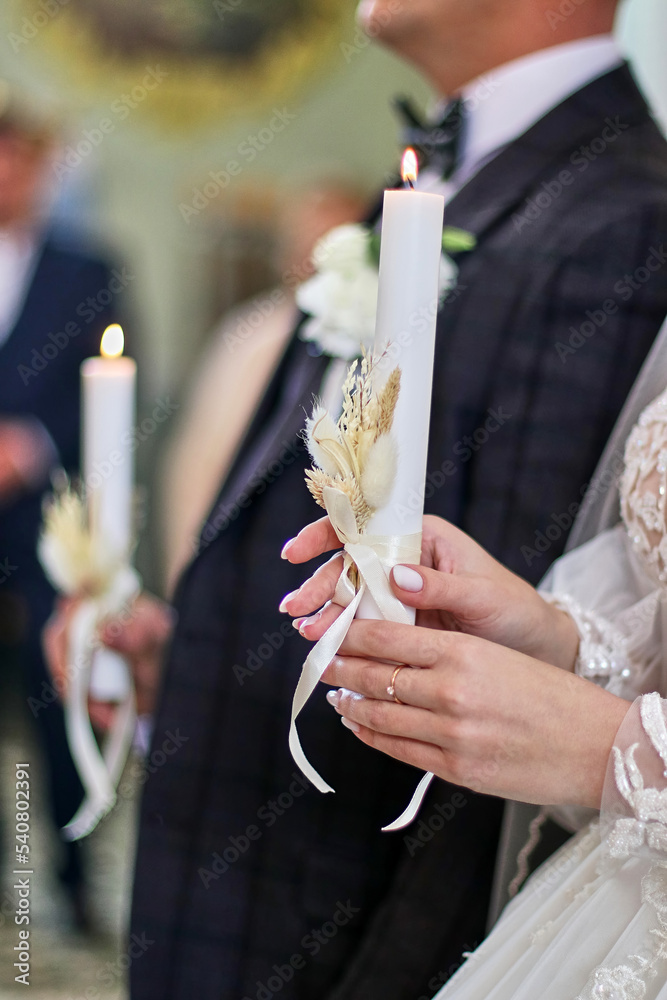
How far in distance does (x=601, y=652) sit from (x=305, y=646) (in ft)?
1.04

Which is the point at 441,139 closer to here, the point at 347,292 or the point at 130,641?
the point at 347,292

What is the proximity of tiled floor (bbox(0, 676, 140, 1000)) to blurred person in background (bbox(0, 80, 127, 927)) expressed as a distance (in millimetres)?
52

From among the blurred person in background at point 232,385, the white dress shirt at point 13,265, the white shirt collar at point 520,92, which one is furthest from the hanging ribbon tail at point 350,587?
the white dress shirt at point 13,265

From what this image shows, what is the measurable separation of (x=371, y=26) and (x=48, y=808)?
161cm

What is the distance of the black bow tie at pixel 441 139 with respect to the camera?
0.95 metres

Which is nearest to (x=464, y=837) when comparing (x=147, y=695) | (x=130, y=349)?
(x=147, y=695)

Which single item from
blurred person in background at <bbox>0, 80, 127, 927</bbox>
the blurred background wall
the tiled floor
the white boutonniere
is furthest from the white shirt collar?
the blurred background wall

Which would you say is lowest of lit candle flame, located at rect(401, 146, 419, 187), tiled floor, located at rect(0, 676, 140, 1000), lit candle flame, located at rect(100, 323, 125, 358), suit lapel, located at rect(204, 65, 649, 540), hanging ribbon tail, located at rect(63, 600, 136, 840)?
tiled floor, located at rect(0, 676, 140, 1000)

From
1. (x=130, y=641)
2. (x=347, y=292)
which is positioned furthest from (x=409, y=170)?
(x=130, y=641)

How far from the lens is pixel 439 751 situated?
0.53 metres

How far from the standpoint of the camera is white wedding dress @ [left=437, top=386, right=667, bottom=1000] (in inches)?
20.7

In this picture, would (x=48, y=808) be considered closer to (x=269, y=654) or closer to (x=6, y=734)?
(x=6, y=734)

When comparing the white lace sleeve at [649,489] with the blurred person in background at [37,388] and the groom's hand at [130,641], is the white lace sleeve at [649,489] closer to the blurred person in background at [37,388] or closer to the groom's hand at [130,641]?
the groom's hand at [130,641]

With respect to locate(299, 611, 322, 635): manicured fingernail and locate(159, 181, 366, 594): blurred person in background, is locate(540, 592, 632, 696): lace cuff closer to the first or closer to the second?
locate(299, 611, 322, 635): manicured fingernail
